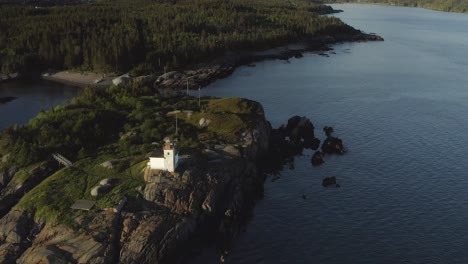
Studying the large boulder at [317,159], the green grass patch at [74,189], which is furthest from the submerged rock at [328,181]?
the green grass patch at [74,189]

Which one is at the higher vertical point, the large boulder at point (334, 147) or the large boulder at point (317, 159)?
the large boulder at point (334, 147)

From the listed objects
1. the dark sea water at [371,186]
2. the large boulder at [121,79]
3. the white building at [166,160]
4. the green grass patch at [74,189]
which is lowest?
the dark sea water at [371,186]

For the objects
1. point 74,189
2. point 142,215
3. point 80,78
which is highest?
point 80,78

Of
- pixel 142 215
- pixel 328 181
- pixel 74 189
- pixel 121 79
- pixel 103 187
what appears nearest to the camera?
pixel 142 215

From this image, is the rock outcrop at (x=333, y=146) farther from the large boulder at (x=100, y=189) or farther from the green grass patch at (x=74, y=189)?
the large boulder at (x=100, y=189)

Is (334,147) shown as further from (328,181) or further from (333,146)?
(328,181)

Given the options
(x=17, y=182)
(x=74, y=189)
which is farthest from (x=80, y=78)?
(x=74, y=189)
